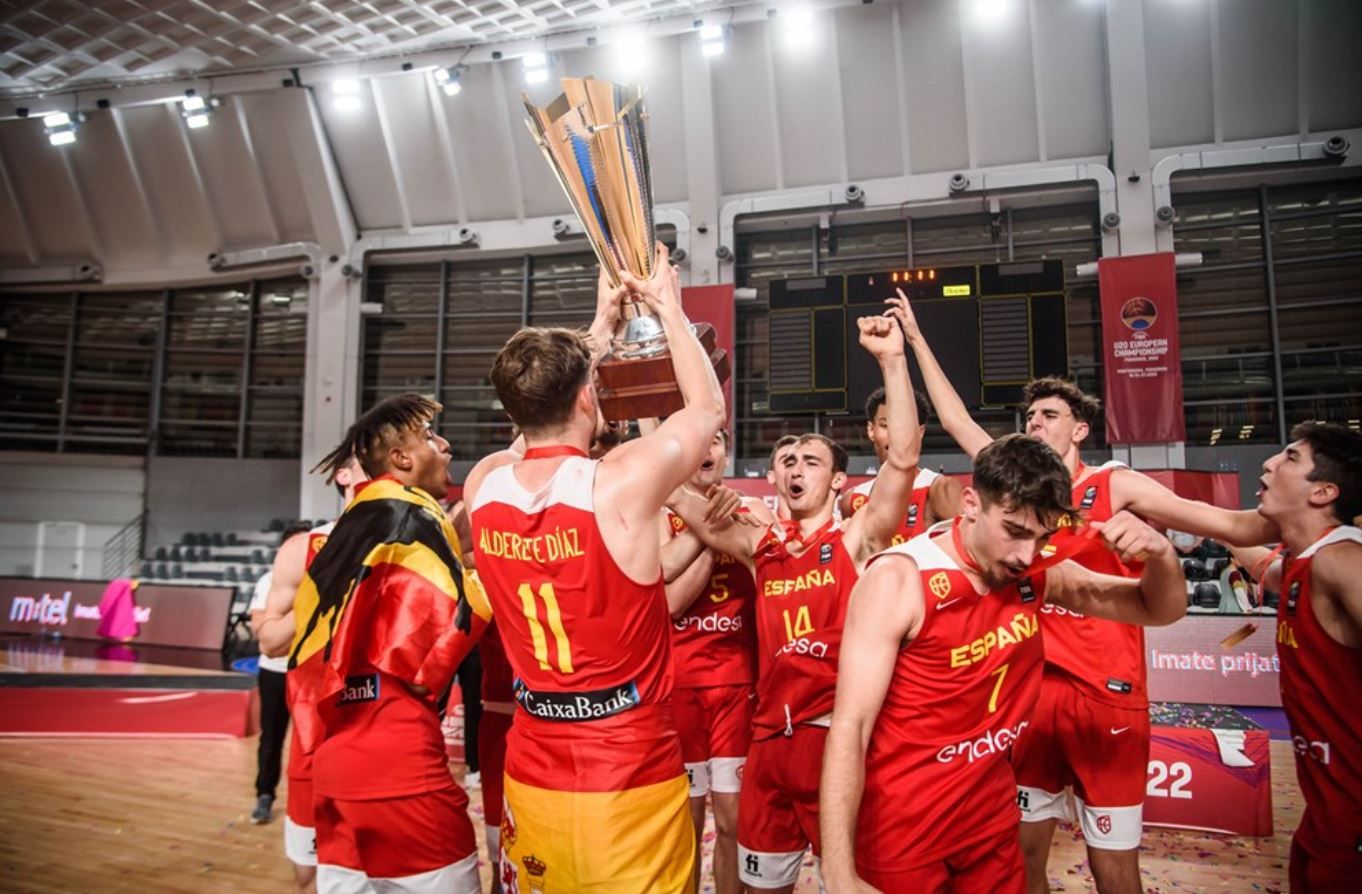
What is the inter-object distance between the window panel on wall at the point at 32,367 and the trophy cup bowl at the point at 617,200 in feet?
58.9

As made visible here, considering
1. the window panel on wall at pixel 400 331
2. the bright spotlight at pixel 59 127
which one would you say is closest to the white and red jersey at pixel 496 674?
the window panel on wall at pixel 400 331

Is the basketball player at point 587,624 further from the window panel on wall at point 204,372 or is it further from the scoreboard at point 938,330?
the window panel on wall at point 204,372

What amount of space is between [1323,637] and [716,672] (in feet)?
7.14

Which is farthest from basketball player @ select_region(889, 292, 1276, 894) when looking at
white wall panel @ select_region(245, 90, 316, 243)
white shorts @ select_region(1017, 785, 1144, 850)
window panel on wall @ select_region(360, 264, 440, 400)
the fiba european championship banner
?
white wall panel @ select_region(245, 90, 316, 243)

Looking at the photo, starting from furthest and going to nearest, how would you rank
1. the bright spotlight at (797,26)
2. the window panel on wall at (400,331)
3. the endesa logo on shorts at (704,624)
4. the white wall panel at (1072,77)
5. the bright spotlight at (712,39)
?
the window panel on wall at (400,331), the bright spotlight at (797,26), the bright spotlight at (712,39), the white wall panel at (1072,77), the endesa logo on shorts at (704,624)

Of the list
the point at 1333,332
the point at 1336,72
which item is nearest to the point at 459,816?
the point at 1333,332

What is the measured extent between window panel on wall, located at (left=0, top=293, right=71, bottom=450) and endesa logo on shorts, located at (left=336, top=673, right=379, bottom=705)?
57.0 ft

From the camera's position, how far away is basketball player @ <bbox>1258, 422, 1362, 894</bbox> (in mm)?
2318

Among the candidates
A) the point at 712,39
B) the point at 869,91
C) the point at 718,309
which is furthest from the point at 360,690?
the point at 869,91

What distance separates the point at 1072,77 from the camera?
11.3 metres

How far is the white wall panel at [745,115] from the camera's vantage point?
1217 centimetres

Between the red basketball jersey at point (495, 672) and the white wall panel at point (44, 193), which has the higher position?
the white wall panel at point (44, 193)

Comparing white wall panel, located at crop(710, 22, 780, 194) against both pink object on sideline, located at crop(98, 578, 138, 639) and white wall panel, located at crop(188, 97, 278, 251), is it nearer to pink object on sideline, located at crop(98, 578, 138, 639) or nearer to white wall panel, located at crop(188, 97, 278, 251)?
white wall panel, located at crop(188, 97, 278, 251)

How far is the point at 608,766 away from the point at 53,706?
7876 millimetres
